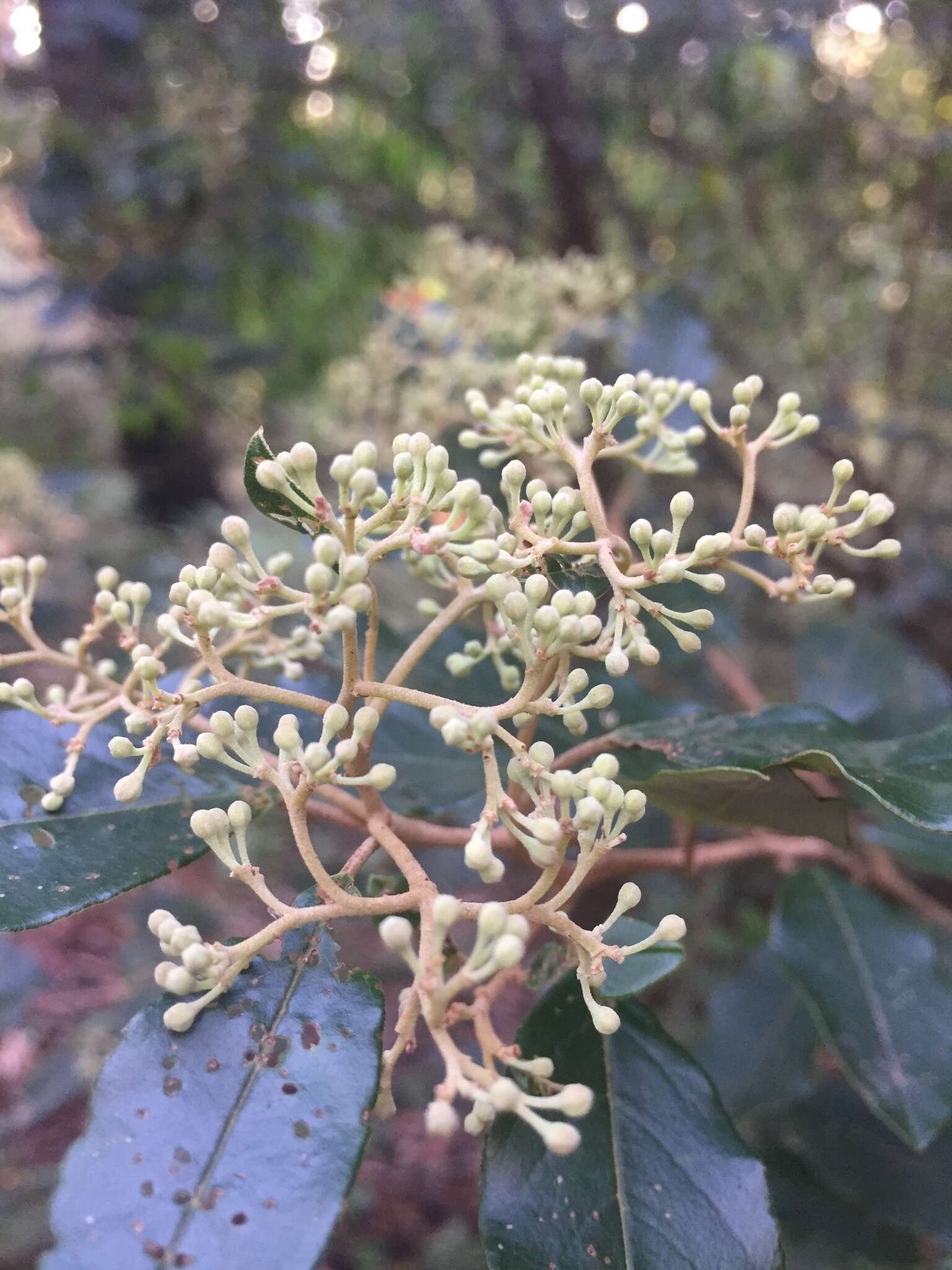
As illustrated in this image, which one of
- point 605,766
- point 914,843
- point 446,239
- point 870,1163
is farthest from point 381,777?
point 446,239

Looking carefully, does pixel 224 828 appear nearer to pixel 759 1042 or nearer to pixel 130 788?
pixel 130 788

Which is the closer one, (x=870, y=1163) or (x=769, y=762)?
(x=769, y=762)

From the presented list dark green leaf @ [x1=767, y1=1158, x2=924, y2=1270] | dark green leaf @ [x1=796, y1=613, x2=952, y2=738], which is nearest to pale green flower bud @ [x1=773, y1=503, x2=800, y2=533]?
dark green leaf @ [x1=796, y1=613, x2=952, y2=738]

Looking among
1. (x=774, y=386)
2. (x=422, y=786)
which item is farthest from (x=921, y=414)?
(x=422, y=786)

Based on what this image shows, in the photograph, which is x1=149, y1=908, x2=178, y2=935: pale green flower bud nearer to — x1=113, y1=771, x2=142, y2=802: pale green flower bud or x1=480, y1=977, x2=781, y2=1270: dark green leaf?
x1=113, y1=771, x2=142, y2=802: pale green flower bud

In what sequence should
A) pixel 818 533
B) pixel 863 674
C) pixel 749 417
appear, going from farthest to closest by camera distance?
pixel 863 674 < pixel 749 417 < pixel 818 533

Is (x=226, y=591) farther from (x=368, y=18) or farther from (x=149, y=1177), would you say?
(x=368, y=18)

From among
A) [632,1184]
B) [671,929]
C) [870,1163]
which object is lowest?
[870,1163]
